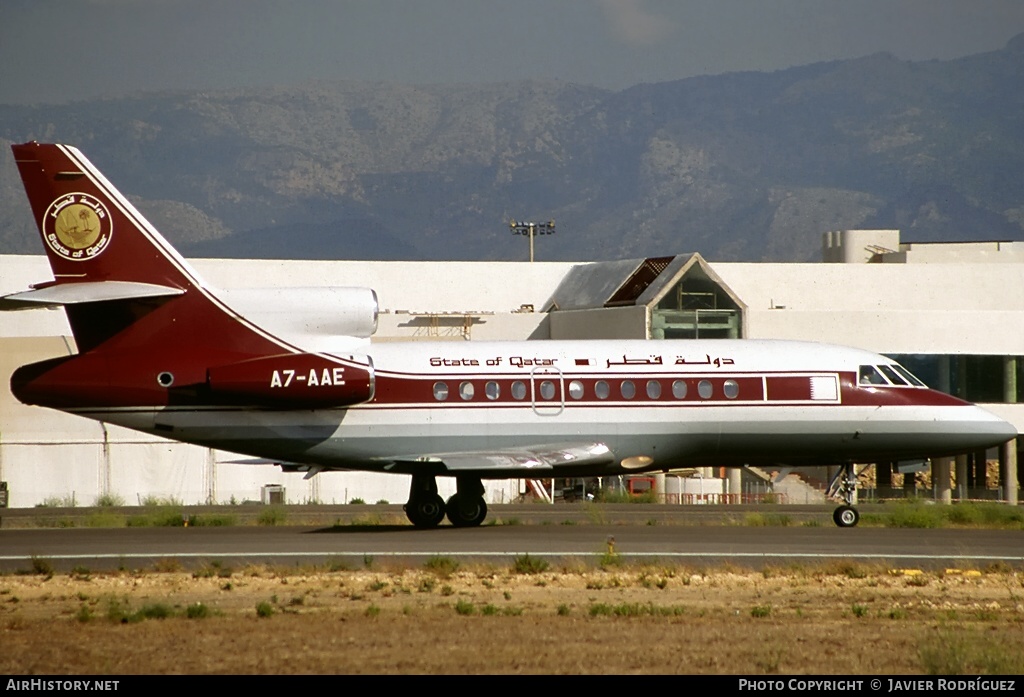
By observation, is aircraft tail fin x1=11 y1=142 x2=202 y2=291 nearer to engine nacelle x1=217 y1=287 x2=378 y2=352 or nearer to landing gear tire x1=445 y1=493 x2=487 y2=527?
engine nacelle x1=217 y1=287 x2=378 y2=352

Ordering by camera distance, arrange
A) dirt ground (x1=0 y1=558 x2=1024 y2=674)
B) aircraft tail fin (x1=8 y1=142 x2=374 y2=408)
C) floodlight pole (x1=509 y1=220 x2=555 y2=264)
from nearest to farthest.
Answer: dirt ground (x1=0 y1=558 x2=1024 y2=674) < aircraft tail fin (x1=8 y1=142 x2=374 y2=408) < floodlight pole (x1=509 y1=220 x2=555 y2=264)

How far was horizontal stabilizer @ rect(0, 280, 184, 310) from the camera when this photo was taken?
2592 cm

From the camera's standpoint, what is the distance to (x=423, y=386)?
96.4 feet

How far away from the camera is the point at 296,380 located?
1117 inches

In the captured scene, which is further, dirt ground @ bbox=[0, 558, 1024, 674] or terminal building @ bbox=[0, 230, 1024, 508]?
terminal building @ bbox=[0, 230, 1024, 508]

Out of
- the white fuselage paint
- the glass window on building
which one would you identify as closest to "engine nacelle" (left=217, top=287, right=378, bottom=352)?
the white fuselage paint

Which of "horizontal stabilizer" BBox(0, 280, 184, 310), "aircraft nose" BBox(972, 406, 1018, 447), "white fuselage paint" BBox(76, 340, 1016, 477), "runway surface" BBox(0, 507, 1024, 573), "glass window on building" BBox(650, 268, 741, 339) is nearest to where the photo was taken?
"runway surface" BBox(0, 507, 1024, 573)

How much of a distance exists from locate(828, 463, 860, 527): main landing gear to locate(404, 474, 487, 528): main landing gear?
771 centimetres

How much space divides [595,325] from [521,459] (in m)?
31.0

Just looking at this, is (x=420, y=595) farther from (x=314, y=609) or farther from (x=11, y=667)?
(x=11, y=667)


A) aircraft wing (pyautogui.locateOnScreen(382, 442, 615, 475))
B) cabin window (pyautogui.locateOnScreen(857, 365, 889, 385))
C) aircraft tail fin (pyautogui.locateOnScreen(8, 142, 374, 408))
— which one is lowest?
aircraft wing (pyautogui.locateOnScreen(382, 442, 615, 475))

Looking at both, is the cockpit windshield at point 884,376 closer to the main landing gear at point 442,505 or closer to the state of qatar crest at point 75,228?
the main landing gear at point 442,505

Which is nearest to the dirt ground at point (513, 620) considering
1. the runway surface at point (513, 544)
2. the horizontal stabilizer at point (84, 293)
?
the runway surface at point (513, 544)
